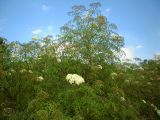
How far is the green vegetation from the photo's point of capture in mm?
6723

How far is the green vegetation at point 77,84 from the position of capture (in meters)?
6.72

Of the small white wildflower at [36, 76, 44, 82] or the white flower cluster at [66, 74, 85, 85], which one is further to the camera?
the small white wildflower at [36, 76, 44, 82]

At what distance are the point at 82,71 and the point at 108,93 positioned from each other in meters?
1.53

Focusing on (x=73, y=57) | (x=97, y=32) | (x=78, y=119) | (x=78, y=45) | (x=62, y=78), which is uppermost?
(x=97, y=32)

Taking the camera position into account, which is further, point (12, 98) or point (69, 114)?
point (12, 98)

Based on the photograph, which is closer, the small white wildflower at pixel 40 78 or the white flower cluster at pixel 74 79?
the white flower cluster at pixel 74 79

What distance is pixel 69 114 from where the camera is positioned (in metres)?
6.67

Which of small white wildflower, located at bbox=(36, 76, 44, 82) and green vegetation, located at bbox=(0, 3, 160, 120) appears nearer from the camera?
green vegetation, located at bbox=(0, 3, 160, 120)

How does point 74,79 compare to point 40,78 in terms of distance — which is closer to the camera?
point 74,79

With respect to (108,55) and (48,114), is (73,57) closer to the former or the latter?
(108,55)

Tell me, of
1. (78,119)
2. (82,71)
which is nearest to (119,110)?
(78,119)

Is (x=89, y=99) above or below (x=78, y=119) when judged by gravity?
above

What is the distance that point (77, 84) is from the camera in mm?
7906

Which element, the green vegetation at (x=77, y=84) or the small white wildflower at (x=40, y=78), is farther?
the small white wildflower at (x=40, y=78)
